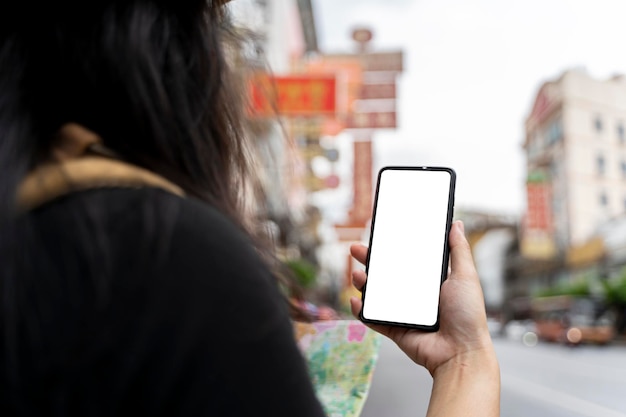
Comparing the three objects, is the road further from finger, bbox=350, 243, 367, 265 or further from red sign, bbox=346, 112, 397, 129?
red sign, bbox=346, 112, 397, 129

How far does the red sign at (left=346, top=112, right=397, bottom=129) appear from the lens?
765 inches

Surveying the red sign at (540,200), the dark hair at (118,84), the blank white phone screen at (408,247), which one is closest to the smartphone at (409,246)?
the blank white phone screen at (408,247)

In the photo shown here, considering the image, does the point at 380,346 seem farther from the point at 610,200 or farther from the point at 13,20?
the point at 610,200

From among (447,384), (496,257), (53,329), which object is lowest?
(496,257)

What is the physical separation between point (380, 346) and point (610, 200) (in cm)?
67

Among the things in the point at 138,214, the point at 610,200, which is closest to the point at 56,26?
the point at 138,214

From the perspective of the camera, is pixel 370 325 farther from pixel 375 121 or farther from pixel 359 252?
pixel 375 121

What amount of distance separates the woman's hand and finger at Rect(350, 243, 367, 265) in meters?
0.11

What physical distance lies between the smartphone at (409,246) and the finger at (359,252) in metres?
0.07

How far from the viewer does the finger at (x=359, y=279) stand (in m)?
0.89

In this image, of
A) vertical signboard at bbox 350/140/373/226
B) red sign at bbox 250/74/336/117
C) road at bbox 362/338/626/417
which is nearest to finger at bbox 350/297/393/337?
road at bbox 362/338/626/417

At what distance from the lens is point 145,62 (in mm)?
607

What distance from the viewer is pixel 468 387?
2.39ft

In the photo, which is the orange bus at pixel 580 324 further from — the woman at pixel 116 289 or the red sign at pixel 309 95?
the woman at pixel 116 289
